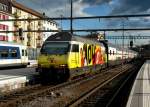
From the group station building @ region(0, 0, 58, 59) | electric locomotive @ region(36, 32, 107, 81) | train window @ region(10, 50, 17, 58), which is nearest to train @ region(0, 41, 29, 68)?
train window @ region(10, 50, 17, 58)

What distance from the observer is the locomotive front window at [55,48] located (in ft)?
79.3

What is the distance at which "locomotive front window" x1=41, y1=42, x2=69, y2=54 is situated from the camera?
24178 millimetres

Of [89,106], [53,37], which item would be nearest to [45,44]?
[53,37]

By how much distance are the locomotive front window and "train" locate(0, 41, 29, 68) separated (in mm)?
11865

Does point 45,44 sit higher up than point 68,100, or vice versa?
point 45,44

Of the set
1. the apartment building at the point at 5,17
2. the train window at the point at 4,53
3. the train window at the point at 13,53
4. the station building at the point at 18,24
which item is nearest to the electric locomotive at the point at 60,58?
the train window at the point at 4,53

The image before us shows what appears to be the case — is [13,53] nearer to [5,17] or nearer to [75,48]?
[75,48]

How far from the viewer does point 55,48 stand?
24.5 metres

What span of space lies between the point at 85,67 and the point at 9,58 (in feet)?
37.7

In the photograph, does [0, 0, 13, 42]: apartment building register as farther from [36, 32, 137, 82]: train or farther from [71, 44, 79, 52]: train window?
[36, 32, 137, 82]: train

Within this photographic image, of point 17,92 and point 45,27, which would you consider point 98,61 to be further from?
point 45,27

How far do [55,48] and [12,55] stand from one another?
593 inches

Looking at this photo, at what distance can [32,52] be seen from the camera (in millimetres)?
62406

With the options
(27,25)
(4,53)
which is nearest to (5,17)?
(27,25)
